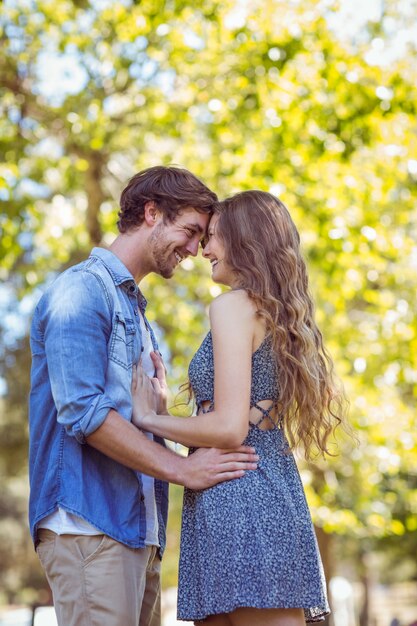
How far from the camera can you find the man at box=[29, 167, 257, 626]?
9.91 feet

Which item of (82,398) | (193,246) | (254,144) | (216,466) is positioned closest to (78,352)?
(82,398)

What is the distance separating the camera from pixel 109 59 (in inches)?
428

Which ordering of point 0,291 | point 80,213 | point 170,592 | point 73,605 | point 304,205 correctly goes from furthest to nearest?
point 170,592, point 0,291, point 80,213, point 304,205, point 73,605

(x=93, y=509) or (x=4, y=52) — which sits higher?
(x=4, y=52)

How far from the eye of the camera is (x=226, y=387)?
10.0 feet

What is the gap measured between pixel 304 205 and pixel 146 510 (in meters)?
6.76

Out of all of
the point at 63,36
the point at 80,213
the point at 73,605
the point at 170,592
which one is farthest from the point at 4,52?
the point at 170,592

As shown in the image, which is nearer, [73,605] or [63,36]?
[73,605]

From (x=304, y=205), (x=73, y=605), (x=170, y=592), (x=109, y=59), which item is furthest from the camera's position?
(x=170, y=592)

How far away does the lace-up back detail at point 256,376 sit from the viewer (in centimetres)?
320

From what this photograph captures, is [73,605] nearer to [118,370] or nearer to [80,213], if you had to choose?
[118,370]

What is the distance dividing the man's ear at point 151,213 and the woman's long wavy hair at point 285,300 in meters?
0.34

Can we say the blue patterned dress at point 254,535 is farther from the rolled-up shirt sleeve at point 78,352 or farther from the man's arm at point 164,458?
the rolled-up shirt sleeve at point 78,352

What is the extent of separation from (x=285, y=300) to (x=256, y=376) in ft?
0.96
